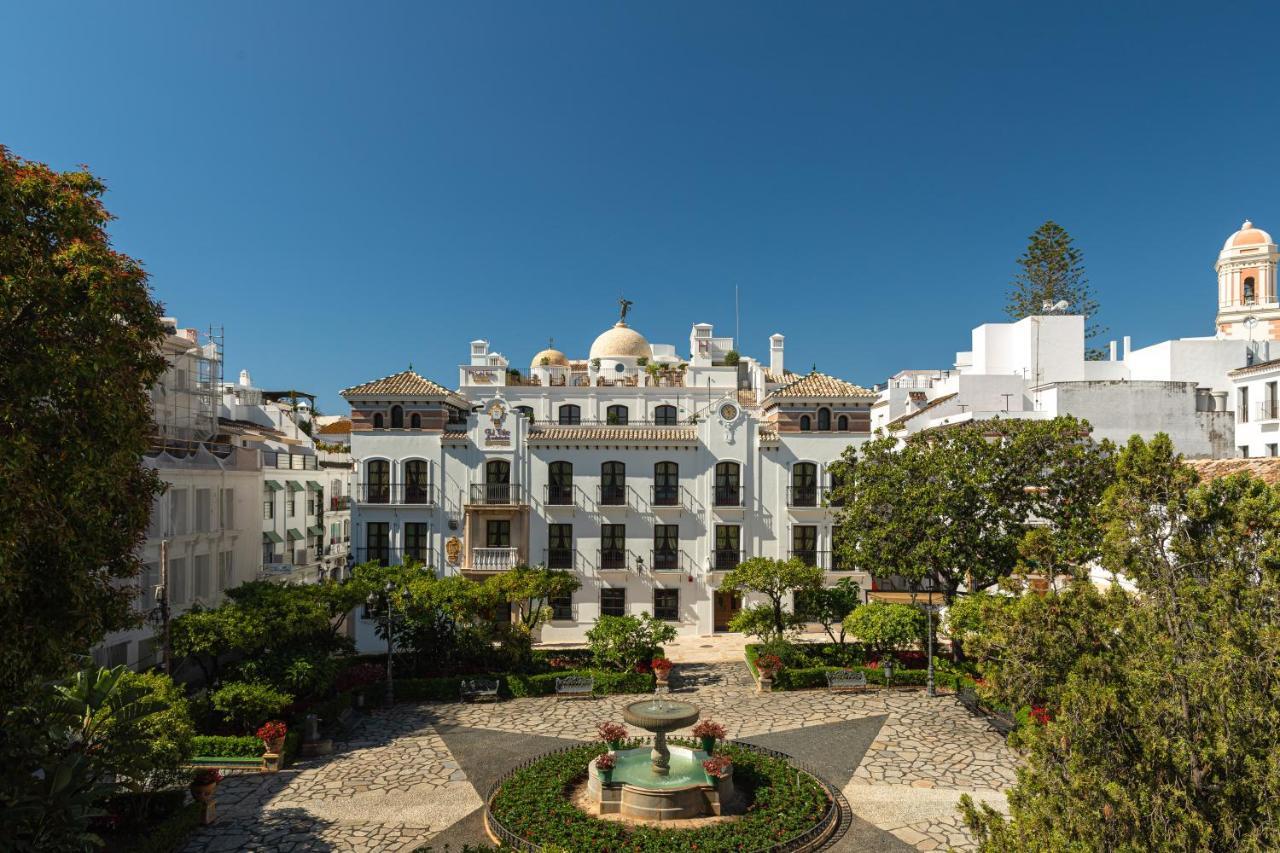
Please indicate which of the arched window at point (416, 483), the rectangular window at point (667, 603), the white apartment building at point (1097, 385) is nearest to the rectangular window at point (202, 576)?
the arched window at point (416, 483)

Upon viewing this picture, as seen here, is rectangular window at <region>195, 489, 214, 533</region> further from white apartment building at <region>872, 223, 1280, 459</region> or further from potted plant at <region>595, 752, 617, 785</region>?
white apartment building at <region>872, 223, 1280, 459</region>

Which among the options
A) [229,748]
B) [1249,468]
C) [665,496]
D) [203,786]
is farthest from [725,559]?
[203,786]

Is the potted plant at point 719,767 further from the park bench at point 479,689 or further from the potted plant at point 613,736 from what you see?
the park bench at point 479,689

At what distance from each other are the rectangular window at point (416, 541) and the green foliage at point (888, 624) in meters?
18.2

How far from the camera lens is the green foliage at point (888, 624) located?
2442 cm

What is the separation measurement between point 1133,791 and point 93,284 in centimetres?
1384

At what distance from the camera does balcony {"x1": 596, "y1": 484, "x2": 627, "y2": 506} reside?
32.4 metres

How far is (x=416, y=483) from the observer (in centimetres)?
3219

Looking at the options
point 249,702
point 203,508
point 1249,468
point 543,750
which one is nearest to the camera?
point 249,702

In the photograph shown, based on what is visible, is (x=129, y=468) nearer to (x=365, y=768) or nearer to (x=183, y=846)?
(x=183, y=846)

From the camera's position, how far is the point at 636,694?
81.1ft

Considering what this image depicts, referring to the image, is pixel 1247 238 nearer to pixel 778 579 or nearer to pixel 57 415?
pixel 778 579

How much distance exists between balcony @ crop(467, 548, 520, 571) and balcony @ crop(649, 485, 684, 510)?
653cm

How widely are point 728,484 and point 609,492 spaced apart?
5421 millimetres
